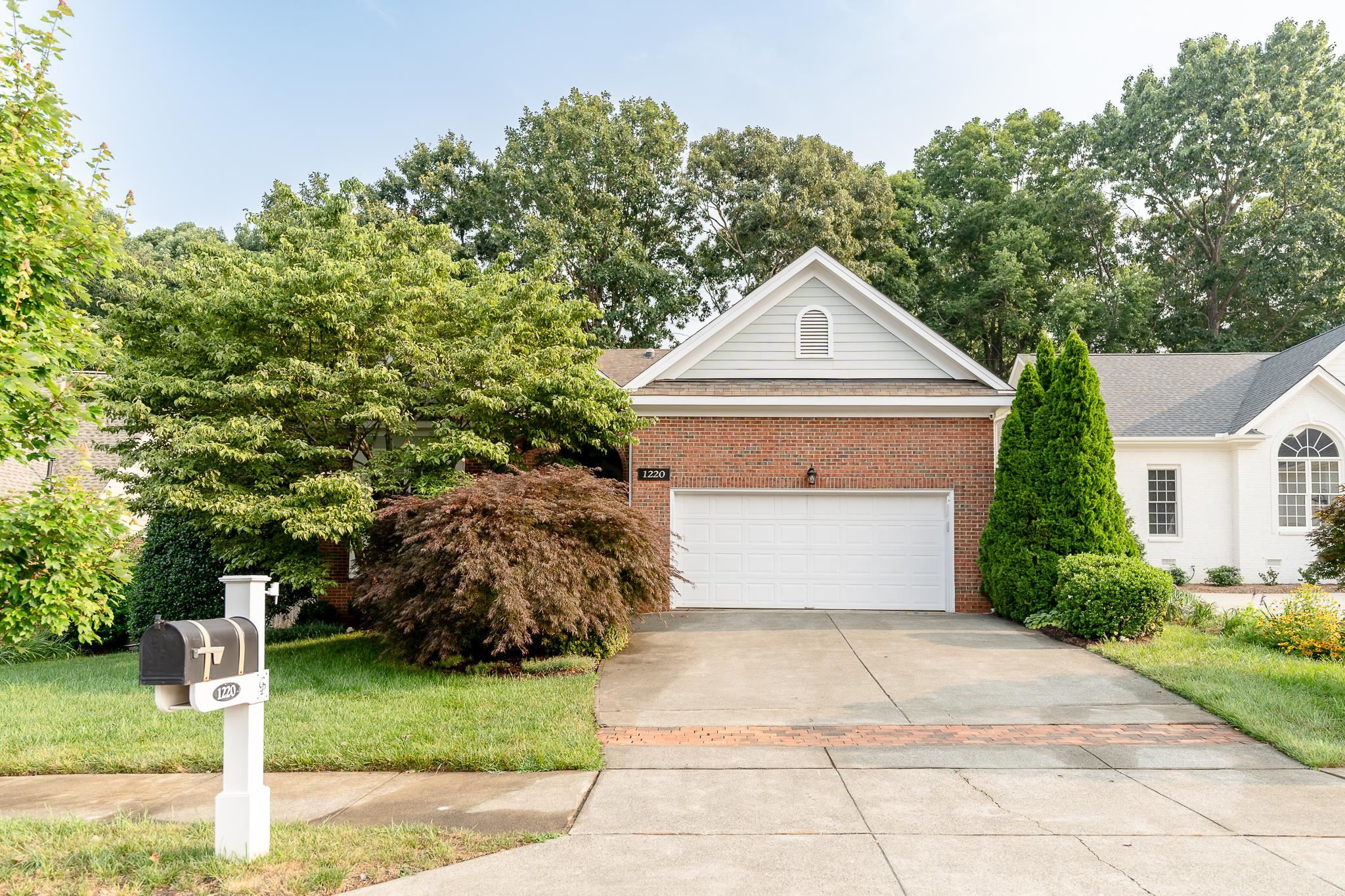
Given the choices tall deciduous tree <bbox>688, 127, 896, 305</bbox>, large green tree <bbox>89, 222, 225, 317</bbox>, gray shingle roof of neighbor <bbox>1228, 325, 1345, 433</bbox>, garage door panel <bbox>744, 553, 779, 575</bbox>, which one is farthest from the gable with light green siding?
large green tree <bbox>89, 222, 225, 317</bbox>

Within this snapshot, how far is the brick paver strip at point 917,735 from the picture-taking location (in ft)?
20.7

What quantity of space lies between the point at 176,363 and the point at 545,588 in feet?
19.8

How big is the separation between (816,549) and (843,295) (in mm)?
4463

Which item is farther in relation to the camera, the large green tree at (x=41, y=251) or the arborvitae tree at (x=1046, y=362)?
the arborvitae tree at (x=1046, y=362)

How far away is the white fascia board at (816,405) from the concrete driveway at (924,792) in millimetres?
4685

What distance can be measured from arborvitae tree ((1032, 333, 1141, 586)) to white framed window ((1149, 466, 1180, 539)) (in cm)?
737

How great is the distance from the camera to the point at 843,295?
44.3ft

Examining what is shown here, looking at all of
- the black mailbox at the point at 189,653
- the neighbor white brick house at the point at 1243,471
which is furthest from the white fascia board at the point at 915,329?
the black mailbox at the point at 189,653

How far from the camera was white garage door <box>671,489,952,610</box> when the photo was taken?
12.8m

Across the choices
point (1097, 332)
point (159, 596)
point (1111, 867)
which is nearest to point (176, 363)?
point (159, 596)

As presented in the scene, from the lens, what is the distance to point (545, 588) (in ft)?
27.5

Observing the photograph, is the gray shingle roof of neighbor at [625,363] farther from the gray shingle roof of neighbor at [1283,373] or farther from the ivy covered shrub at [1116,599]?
the gray shingle roof of neighbor at [1283,373]

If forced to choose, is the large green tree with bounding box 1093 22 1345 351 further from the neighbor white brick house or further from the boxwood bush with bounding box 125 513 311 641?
the boxwood bush with bounding box 125 513 311 641

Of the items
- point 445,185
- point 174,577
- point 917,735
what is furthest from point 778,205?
point 917,735
